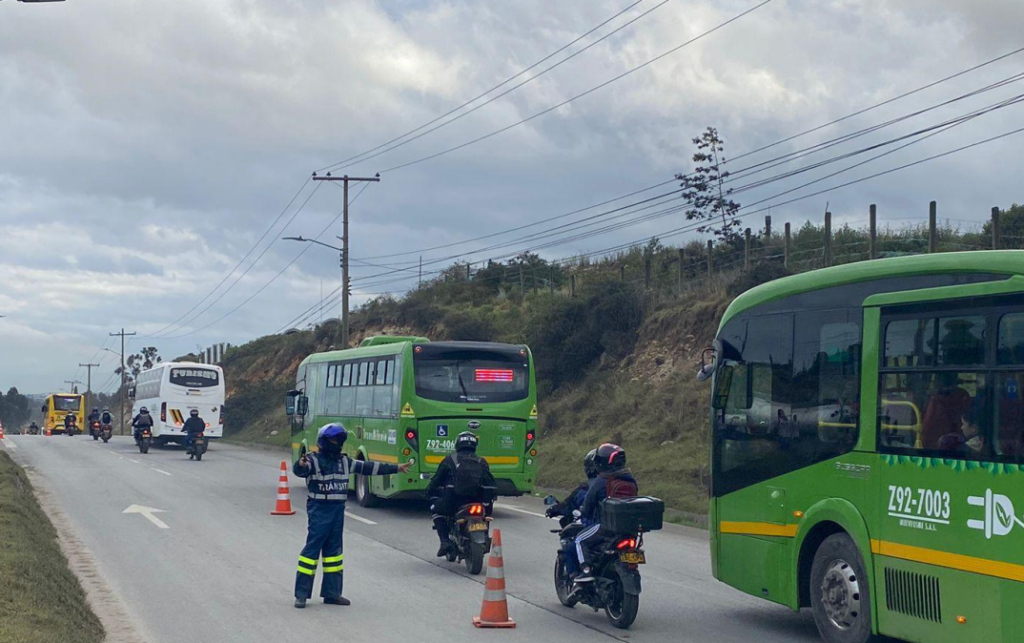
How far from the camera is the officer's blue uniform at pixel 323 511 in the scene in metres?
10.9

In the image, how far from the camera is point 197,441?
128 feet

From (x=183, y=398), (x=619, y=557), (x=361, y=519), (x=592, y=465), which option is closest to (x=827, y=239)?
(x=361, y=519)

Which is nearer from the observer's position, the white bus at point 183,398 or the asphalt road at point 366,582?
the asphalt road at point 366,582

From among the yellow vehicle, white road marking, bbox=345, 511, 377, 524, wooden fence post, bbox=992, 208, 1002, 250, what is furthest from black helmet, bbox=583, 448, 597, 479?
the yellow vehicle

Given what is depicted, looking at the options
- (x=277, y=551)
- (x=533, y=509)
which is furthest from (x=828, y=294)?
(x=533, y=509)

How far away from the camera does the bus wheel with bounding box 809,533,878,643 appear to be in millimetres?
8672

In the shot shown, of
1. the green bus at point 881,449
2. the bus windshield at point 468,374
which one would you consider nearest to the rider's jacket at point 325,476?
the green bus at point 881,449

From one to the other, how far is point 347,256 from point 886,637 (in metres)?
36.3

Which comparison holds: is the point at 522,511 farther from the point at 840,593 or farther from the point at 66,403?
the point at 66,403

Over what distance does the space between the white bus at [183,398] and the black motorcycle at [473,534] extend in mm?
35055

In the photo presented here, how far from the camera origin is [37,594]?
9.49 metres

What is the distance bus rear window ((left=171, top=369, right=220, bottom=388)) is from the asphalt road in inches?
1005

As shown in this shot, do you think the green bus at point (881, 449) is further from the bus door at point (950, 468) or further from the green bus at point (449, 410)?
the green bus at point (449, 410)

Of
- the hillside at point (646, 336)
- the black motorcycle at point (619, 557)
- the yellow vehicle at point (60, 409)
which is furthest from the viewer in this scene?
the yellow vehicle at point (60, 409)
